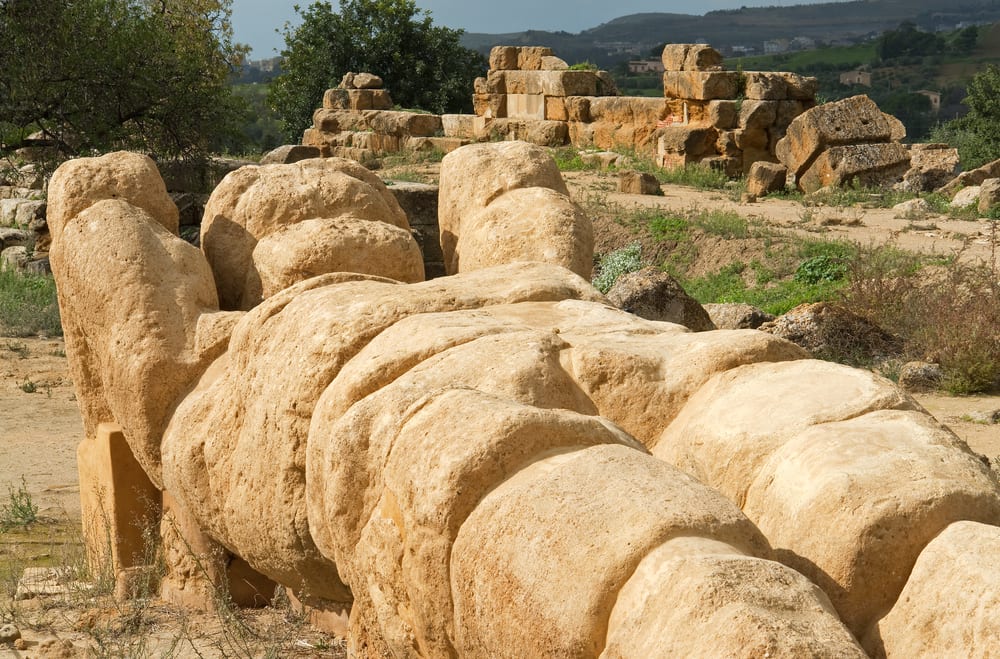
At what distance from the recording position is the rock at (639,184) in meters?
18.0

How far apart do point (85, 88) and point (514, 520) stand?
46.6ft

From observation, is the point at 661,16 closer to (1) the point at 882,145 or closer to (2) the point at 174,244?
(1) the point at 882,145

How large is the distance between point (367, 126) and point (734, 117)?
9.10 m

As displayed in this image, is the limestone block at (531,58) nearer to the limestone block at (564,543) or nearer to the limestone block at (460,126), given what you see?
the limestone block at (460,126)

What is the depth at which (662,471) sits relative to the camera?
2656 millimetres

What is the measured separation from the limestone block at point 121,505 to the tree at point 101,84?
1078 cm

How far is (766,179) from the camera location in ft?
60.2

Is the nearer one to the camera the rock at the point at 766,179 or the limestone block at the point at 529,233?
the limestone block at the point at 529,233

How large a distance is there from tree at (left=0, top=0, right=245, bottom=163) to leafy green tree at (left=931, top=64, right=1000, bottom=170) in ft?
47.3

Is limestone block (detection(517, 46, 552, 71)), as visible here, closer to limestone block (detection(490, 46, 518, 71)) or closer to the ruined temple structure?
the ruined temple structure

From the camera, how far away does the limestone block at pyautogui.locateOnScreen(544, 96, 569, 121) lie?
24.2 metres

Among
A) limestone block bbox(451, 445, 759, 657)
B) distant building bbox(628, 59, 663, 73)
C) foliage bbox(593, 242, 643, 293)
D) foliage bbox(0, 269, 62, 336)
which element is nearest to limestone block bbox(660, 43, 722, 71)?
foliage bbox(593, 242, 643, 293)

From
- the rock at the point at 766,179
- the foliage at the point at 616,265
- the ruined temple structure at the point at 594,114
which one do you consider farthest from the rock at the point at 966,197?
the foliage at the point at 616,265

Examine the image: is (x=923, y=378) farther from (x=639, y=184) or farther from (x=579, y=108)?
(x=579, y=108)
